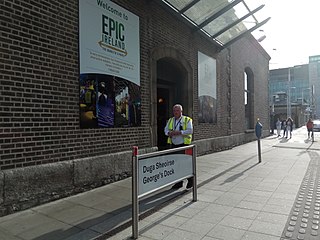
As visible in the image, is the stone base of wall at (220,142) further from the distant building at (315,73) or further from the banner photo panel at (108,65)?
the distant building at (315,73)

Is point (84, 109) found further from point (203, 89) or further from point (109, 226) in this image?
point (203, 89)

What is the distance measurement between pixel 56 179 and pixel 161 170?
2062mm

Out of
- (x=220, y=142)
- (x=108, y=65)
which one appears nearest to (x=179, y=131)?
(x=108, y=65)

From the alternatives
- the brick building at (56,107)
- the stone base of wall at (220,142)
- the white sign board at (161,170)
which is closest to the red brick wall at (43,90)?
the brick building at (56,107)

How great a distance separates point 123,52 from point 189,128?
2615mm

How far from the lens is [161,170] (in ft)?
13.9

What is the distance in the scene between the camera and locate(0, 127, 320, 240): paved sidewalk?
12.0 ft

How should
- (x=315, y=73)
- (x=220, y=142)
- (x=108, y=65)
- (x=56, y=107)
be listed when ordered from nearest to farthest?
(x=56, y=107)
(x=108, y=65)
(x=220, y=142)
(x=315, y=73)

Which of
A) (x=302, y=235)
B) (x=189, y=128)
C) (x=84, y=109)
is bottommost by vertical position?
(x=302, y=235)

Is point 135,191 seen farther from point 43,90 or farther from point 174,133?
point 43,90

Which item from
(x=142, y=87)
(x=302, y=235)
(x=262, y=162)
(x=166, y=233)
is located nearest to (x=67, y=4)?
(x=142, y=87)

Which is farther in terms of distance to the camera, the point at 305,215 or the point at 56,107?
the point at 56,107

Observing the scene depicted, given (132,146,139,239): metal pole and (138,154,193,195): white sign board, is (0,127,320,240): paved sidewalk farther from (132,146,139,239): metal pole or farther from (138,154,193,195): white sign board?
(138,154,193,195): white sign board

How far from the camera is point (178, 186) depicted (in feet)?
19.2
